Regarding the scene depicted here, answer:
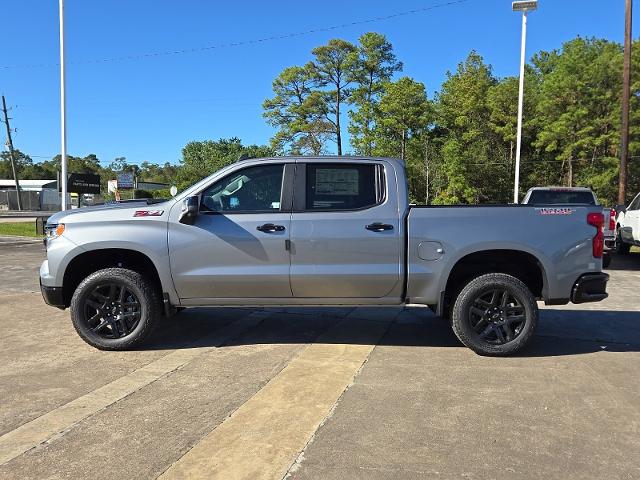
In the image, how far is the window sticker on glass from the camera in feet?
17.6

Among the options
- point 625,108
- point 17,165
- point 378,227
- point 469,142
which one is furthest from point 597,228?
point 17,165

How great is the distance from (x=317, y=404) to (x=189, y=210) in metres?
2.15

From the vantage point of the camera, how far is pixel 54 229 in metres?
5.41

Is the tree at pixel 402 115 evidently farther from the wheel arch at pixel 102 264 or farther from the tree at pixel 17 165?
the tree at pixel 17 165

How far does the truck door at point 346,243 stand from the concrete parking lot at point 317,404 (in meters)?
0.71

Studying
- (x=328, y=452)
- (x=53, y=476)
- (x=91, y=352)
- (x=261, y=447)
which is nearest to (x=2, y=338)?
(x=91, y=352)

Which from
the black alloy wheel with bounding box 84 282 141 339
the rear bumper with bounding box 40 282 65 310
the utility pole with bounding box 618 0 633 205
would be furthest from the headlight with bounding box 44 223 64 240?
the utility pole with bounding box 618 0 633 205

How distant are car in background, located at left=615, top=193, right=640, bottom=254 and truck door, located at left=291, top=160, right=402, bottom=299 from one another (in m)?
9.09

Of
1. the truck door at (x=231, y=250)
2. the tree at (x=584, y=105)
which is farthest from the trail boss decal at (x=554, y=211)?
the tree at (x=584, y=105)

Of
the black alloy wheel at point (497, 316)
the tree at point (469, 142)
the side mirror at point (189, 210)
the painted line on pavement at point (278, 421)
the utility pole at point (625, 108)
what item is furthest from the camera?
the tree at point (469, 142)

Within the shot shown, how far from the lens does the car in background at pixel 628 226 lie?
39.6ft

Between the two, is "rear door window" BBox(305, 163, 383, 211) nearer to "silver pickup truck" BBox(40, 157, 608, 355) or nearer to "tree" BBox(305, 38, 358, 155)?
"silver pickup truck" BBox(40, 157, 608, 355)

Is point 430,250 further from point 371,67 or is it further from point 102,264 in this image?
point 371,67

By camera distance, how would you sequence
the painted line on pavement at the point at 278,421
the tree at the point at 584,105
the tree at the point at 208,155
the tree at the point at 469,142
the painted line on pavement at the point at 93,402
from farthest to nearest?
the tree at the point at 208,155 → the tree at the point at 469,142 → the tree at the point at 584,105 → the painted line on pavement at the point at 93,402 → the painted line on pavement at the point at 278,421
